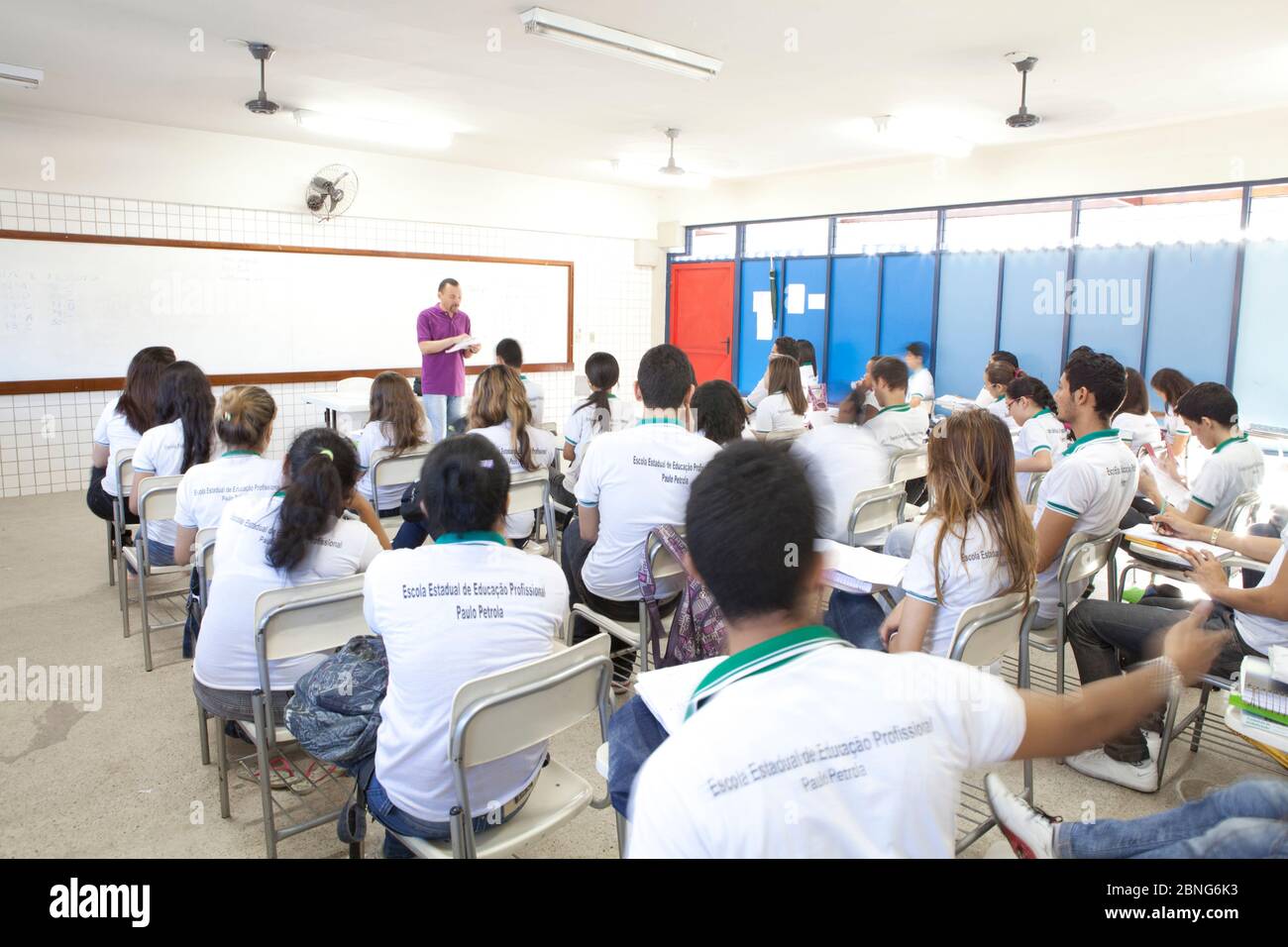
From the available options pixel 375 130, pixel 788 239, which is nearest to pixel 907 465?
pixel 375 130

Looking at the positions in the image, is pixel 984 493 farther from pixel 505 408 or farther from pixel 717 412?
pixel 505 408

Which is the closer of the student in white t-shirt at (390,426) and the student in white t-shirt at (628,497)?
the student in white t-shirt at (628,497)

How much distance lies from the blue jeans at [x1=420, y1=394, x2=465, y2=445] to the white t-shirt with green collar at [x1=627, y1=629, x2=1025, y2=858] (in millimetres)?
6067

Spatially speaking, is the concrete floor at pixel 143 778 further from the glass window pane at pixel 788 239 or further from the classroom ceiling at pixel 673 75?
the glass window pane at pixel 788 239

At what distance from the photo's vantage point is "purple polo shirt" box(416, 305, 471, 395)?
21.6 feet

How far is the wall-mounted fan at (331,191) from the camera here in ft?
24.6

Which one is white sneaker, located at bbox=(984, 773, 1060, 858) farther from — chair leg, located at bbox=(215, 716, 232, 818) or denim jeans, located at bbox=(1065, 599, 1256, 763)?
chair leg, located at bbox=(215, 716, 232, 818)

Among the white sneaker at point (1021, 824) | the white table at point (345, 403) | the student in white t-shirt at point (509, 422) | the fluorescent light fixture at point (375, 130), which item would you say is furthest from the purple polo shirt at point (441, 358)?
the white sneaker at point (1021, 824)

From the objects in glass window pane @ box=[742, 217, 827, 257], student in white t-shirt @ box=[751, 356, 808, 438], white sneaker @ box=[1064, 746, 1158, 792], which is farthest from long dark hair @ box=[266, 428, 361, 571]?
glass window pane @ box=[742, 217, 827, 257]

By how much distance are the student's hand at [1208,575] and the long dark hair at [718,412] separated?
1.61 meters

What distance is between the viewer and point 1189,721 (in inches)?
117

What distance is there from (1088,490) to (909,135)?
461 cm

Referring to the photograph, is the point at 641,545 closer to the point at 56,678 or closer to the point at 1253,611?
the point at 1253,611
